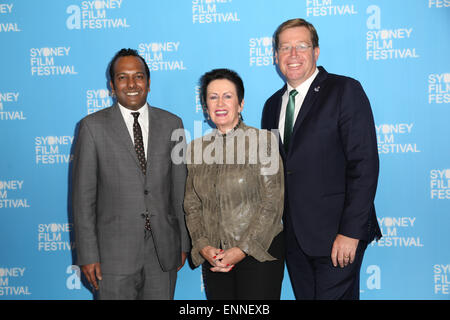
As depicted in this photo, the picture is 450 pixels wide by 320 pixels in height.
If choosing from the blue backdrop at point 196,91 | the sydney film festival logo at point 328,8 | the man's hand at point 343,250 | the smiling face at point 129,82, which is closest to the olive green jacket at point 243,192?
the man's hand at point 343,250

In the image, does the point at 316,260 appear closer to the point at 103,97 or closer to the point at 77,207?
the point at 77,207

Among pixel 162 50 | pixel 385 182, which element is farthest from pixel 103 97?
pixel 385 182

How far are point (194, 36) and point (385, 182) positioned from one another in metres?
2.04

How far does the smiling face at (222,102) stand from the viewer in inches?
78.7

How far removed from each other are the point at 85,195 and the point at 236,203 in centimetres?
90

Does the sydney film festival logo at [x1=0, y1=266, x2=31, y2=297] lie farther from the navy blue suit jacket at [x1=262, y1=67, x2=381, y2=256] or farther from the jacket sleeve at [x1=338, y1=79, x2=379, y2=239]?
the jacket sleeve at [x1=338, y1=79, x2=379, y2=239]

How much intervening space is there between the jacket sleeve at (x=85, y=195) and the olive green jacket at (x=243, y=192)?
63 centimetres

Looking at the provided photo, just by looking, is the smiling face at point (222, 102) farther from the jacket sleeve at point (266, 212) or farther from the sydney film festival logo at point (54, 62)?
the sydney film festival logo at point (54, 62)

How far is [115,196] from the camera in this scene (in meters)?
2.09

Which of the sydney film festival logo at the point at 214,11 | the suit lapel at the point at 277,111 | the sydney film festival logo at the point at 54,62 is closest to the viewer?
the suit lapel at the point at 277,111

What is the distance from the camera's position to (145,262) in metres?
2.17

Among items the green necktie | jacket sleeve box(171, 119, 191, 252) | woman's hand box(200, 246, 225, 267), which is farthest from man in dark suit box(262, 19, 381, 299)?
jacket sleeve box(171, 119, 191, 252)

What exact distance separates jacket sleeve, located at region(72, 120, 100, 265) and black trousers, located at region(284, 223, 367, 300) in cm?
121

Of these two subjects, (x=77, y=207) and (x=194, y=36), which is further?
(x=194, y=36)
